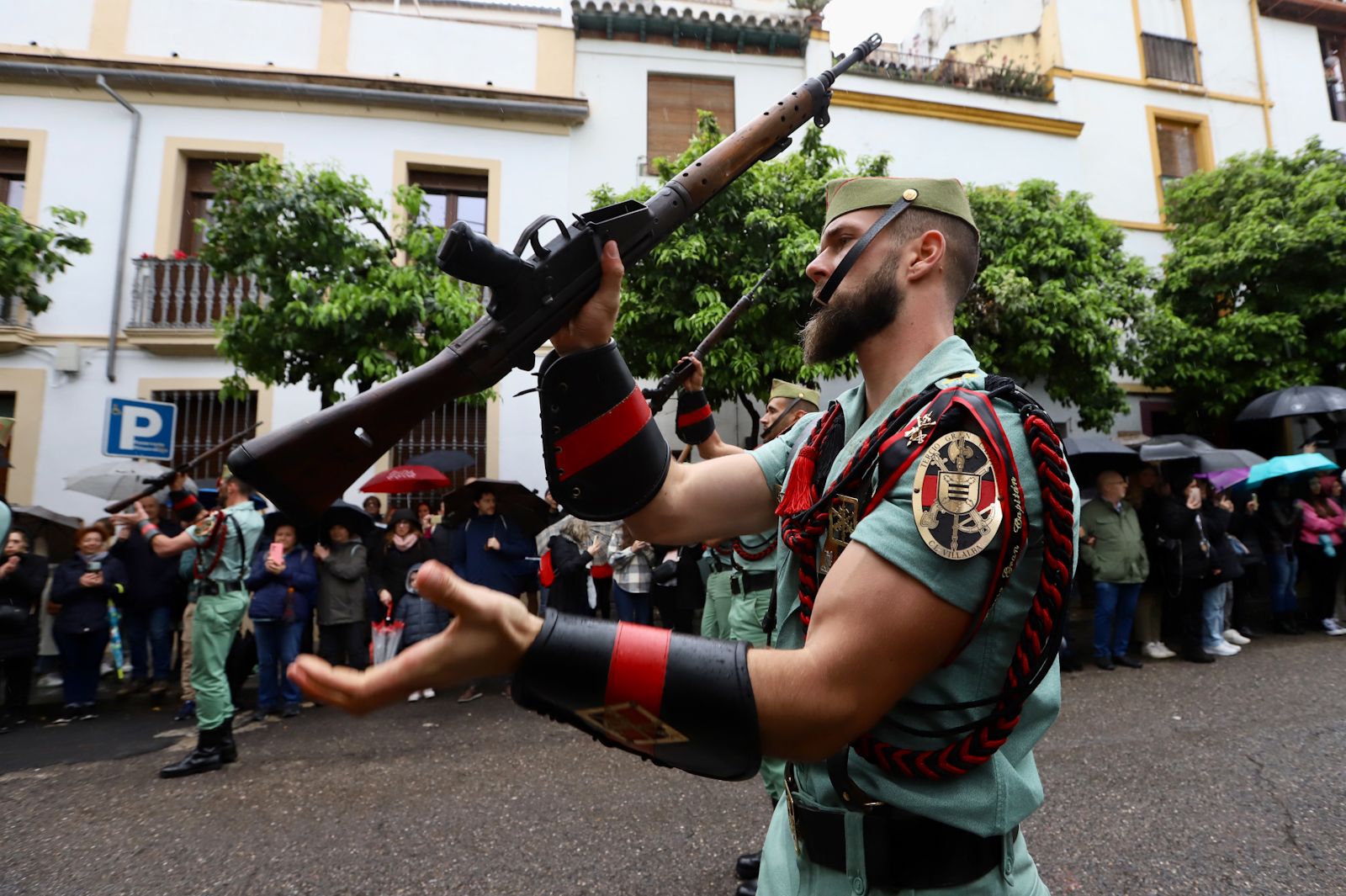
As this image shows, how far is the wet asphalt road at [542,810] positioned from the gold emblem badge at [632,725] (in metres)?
2.85

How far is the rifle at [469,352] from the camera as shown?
4.96ft

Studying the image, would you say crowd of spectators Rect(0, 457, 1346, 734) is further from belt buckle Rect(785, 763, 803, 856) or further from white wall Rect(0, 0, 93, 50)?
white wall Rect(0, 0, 93, 50)

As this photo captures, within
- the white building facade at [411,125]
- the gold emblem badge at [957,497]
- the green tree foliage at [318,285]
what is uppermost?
the white building facade at [411,125]

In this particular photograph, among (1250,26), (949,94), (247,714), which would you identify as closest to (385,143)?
(247,714)

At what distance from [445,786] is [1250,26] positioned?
2294 cm

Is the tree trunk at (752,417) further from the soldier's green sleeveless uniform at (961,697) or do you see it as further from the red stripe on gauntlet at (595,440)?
the soldier's green sleeveless uniform at (961,697)

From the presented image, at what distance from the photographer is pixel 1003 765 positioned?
116 centimetres

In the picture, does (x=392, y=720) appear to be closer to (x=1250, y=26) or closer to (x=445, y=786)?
(x=445, y=786)

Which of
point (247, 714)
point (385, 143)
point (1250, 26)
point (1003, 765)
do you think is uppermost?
point (1250, 26)

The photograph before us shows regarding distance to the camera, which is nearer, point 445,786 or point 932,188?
point 932,188

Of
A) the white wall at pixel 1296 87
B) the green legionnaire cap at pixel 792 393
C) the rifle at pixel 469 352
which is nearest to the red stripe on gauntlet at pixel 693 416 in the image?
the rifle at pixel 469 352

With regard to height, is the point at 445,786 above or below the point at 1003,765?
below

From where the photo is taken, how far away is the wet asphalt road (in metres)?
3.41

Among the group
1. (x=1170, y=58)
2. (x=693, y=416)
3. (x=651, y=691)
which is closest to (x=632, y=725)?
(x=651, y=691)
